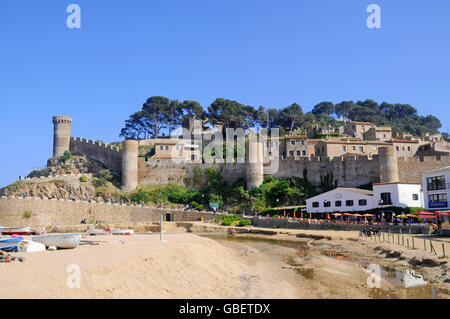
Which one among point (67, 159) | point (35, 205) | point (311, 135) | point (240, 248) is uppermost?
point (311, 135)

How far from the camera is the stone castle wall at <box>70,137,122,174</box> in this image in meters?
57.9

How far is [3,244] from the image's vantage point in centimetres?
1819

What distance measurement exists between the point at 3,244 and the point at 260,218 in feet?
90.2

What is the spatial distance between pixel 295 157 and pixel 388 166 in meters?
12.3

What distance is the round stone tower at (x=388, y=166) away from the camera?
42.4 m

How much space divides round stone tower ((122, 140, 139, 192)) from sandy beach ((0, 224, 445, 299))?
116 ft

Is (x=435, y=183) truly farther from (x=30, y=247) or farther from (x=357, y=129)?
(x=357, y=129)

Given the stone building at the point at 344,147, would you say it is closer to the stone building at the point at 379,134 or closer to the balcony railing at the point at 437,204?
the stone building at the point at 379,134

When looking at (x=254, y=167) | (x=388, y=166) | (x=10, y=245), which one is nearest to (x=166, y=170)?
(x=254, y=167)

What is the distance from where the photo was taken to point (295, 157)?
49.9m

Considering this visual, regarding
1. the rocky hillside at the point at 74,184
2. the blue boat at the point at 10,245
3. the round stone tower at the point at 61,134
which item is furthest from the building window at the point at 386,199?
the round stone tower at the point at 61,134
